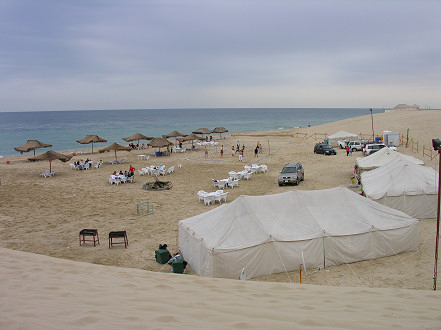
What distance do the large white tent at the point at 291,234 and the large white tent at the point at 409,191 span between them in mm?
3256

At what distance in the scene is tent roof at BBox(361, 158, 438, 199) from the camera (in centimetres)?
1453

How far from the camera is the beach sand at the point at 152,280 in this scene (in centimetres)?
447

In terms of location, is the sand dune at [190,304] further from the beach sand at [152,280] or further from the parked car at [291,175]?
the parked car at [291,175]

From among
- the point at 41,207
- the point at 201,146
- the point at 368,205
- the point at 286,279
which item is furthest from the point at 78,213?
the point at 201,146

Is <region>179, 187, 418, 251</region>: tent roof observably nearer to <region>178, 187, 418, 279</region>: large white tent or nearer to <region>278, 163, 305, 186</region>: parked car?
<region>178, 187, 418, 279</region>: large white tent

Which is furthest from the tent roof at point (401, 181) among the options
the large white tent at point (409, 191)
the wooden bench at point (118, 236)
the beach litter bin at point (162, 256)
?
the wooden bench at point (118, 236)

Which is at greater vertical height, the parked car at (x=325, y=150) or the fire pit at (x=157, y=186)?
the parked car at (x=325, y=150)

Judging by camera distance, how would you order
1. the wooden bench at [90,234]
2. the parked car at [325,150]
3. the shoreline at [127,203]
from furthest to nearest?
the parked car at [325,150]
the wooden bench at [90,234]
the shoreline at [127,203]

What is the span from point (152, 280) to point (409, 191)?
38.9 ft

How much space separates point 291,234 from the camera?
33.9 feet

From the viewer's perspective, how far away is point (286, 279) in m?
9.55

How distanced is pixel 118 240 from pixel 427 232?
1161 centimetres

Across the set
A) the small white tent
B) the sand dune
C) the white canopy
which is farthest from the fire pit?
the small white tent

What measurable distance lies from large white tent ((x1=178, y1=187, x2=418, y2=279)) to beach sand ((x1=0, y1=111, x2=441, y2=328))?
1.36ft
